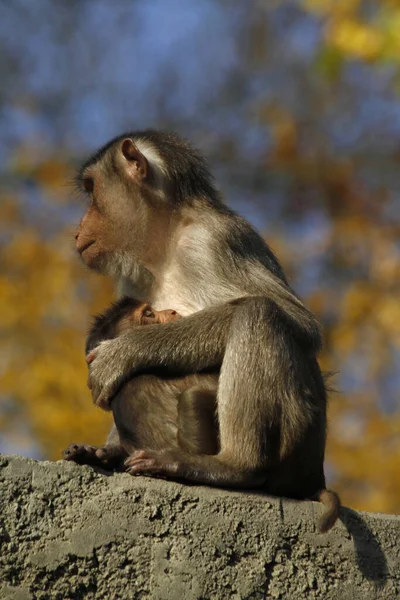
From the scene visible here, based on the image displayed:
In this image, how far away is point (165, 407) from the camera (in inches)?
258

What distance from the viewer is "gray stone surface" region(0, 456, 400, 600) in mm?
5410

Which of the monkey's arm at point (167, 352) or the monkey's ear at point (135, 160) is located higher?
the monkey's ear at point (135, 160)

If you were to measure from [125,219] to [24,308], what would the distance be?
6625 millimetres

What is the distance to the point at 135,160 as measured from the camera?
7859mm

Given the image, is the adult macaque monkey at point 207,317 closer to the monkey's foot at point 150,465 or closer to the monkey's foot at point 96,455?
the monkey's foot at point 150,465

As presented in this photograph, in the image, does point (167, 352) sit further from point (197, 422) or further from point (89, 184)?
point (89, 184)

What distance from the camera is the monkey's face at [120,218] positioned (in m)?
7.65

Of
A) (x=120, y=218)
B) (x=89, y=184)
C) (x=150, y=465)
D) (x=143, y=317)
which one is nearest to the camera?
(x=150, y=465)

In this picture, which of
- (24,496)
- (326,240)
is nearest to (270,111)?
(326,240)

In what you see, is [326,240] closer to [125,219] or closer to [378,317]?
[378,317]

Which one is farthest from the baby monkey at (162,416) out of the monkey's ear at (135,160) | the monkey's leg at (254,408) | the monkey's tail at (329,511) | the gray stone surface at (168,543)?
the monkey's ear at (135,160)

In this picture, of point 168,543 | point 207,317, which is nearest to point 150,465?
point 168,543

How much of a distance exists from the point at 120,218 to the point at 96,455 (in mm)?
2102

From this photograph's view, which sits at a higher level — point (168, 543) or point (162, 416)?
point (162, 416)
